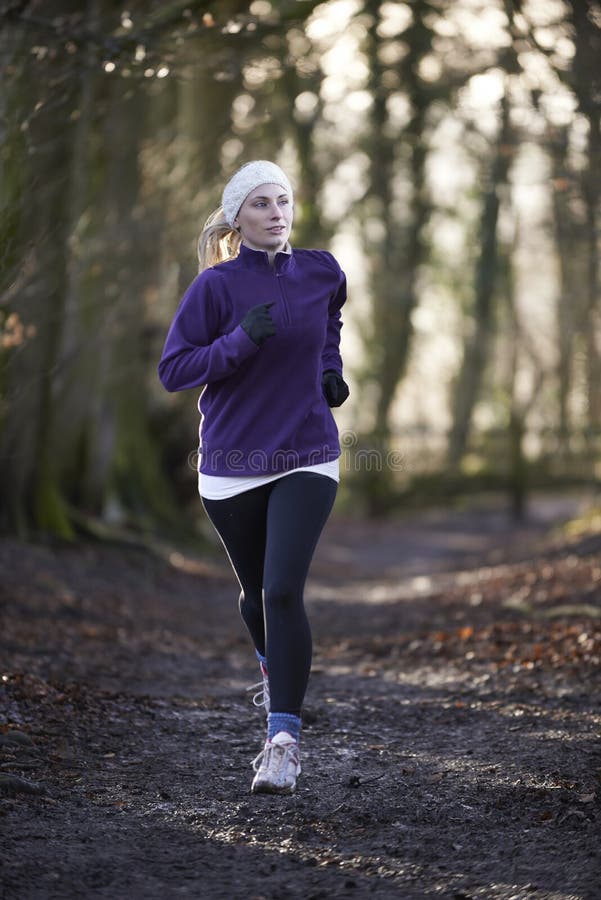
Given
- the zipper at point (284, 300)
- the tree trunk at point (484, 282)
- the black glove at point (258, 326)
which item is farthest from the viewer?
the tree trunk at point (484, 282)

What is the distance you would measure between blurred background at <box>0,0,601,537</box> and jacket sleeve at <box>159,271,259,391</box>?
7.50 feet

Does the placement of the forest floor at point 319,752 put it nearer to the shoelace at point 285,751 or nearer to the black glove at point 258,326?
the shoelace at point 285,751

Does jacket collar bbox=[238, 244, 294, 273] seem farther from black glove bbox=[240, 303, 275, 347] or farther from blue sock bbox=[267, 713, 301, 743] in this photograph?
blue sock bbox=[267, 713, 301, 743]

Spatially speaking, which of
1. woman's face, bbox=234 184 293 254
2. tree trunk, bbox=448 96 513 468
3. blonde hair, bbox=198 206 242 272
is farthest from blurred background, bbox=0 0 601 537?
woman's face, bbox=234 184 293 254

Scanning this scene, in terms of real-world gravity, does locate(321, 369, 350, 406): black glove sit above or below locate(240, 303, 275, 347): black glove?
below

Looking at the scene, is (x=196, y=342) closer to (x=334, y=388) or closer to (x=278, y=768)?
(x=334, y=388)

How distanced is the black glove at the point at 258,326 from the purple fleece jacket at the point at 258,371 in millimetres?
120

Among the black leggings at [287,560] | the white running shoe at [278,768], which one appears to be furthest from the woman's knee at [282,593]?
the white running shoe at [278,768]

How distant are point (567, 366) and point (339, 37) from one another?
18476 mm

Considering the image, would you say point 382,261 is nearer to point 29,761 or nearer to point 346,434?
point 346,434

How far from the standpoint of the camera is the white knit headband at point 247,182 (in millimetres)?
4383

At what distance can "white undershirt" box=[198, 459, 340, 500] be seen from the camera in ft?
14.1

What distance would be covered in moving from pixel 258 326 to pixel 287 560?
2.90ft

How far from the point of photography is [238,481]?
433 centimetres
